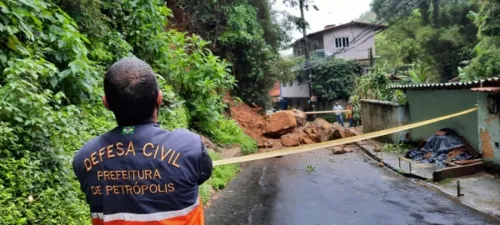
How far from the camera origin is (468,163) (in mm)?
10016

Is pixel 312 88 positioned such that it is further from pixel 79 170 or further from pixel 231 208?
pixel 79 170

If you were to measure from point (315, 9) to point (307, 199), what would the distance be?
906 inches

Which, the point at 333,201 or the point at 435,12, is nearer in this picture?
the point at 333,201

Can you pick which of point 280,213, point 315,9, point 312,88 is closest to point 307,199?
point 280,213

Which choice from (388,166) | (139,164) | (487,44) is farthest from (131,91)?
(487,44)

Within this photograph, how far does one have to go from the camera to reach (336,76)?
34.2 metres

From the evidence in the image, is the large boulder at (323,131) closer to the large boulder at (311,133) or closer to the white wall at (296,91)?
the large boulder at (311,133)

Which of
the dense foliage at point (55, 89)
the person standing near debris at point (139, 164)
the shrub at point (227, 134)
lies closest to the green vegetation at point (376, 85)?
the shrub at point (227, 134)

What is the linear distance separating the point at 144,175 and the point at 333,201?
6834 mm

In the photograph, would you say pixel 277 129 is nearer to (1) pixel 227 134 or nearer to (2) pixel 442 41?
(1) pixel 227 134

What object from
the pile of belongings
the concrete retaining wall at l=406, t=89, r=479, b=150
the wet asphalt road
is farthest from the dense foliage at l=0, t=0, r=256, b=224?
the concrete retaining wall at l=406, t=89, r=479, b=150

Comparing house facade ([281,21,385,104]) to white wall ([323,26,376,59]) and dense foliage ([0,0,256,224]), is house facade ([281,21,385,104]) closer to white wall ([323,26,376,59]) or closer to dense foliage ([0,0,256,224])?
white wall ([323,26,376,59])

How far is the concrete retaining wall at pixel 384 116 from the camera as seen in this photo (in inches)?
622

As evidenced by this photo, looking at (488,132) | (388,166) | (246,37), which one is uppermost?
(246,37)
